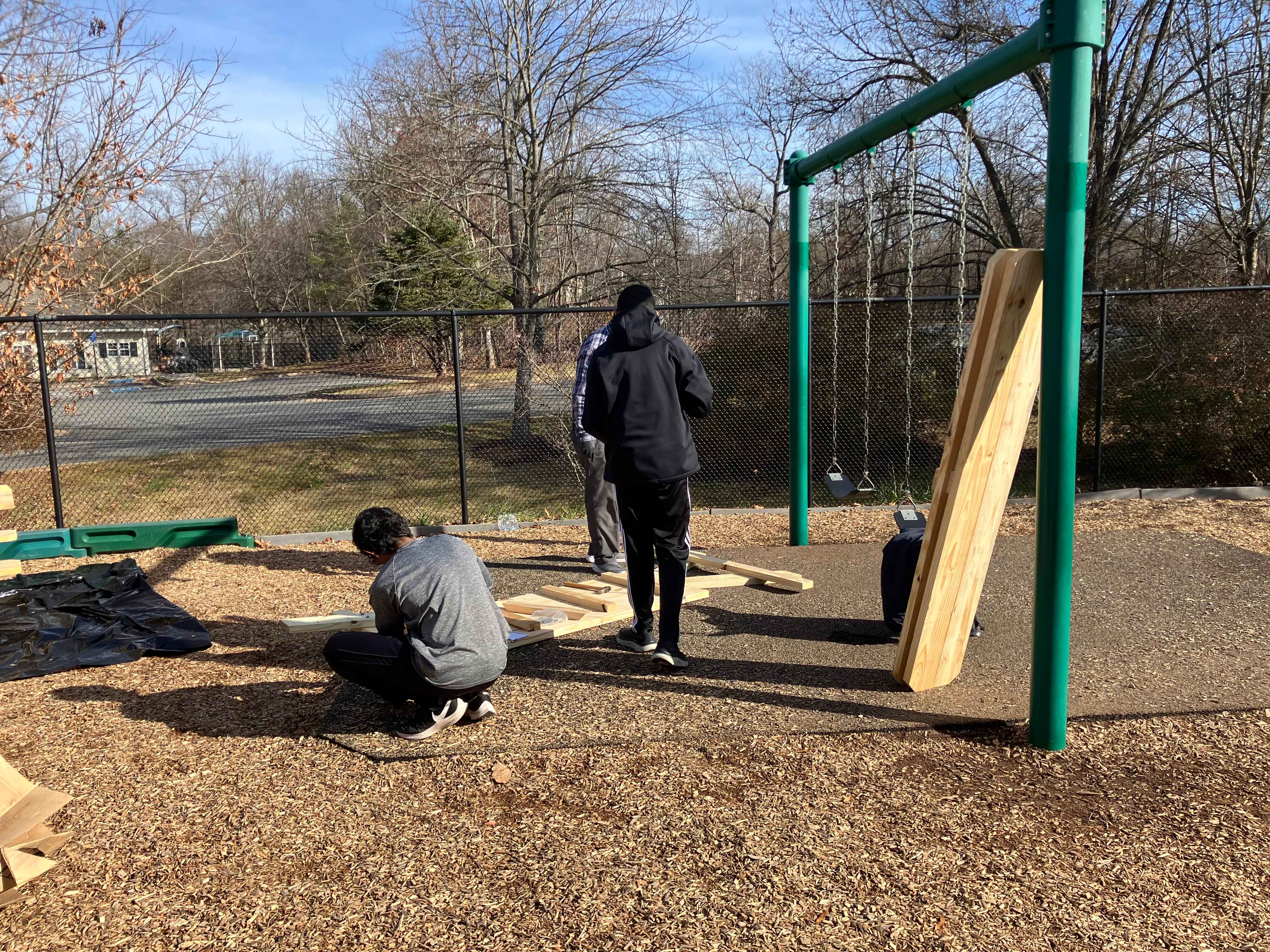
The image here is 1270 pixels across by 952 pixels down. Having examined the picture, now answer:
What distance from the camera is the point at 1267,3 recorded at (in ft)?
35.5

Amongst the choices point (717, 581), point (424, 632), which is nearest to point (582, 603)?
point (717, 581)

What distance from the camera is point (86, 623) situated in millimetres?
5961

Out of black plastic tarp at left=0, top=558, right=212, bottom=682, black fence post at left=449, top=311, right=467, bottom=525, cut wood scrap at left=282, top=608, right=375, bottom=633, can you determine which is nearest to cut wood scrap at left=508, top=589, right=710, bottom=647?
cut wood scrap at left=282, top=608, right=375, bottom=633

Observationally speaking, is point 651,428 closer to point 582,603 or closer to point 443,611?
point 443,611

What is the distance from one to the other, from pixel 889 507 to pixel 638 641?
512 centimetres

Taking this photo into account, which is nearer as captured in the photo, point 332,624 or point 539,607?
point 332,624

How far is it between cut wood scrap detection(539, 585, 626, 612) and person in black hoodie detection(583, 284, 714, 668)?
3.81 feet

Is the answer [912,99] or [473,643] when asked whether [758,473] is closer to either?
[912,99]

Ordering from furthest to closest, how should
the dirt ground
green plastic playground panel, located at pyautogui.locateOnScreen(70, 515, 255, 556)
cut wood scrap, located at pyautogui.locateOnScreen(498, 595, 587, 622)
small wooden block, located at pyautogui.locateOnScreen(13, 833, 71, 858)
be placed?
green plastic playground panel, located at pyautogui.locateOnScreen(70, 515, 255, 556)
cut wood scrap, located at pyautogui.locateOnScreen(498, 595, 587, 622)
small wooden block, located at pyautogui.locateOnScreen(13, 833, 71, 858)
the dirt ground

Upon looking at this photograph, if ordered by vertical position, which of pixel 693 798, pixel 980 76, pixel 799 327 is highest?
pixel 980 76

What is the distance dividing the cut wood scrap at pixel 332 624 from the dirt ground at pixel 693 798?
141 millimetres

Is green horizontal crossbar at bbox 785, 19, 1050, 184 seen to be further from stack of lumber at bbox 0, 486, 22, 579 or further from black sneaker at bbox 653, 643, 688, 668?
stack of lumber at bbox 0, 486, 22, 579

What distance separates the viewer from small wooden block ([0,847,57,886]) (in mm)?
3045

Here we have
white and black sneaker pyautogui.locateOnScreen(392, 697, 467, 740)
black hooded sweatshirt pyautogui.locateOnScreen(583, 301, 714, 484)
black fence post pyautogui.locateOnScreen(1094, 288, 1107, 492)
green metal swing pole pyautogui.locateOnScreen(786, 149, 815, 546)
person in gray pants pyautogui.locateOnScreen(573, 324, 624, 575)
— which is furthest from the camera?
black fence post pyautogui.locateOnScreen(1094, 288, 1107, 492)
